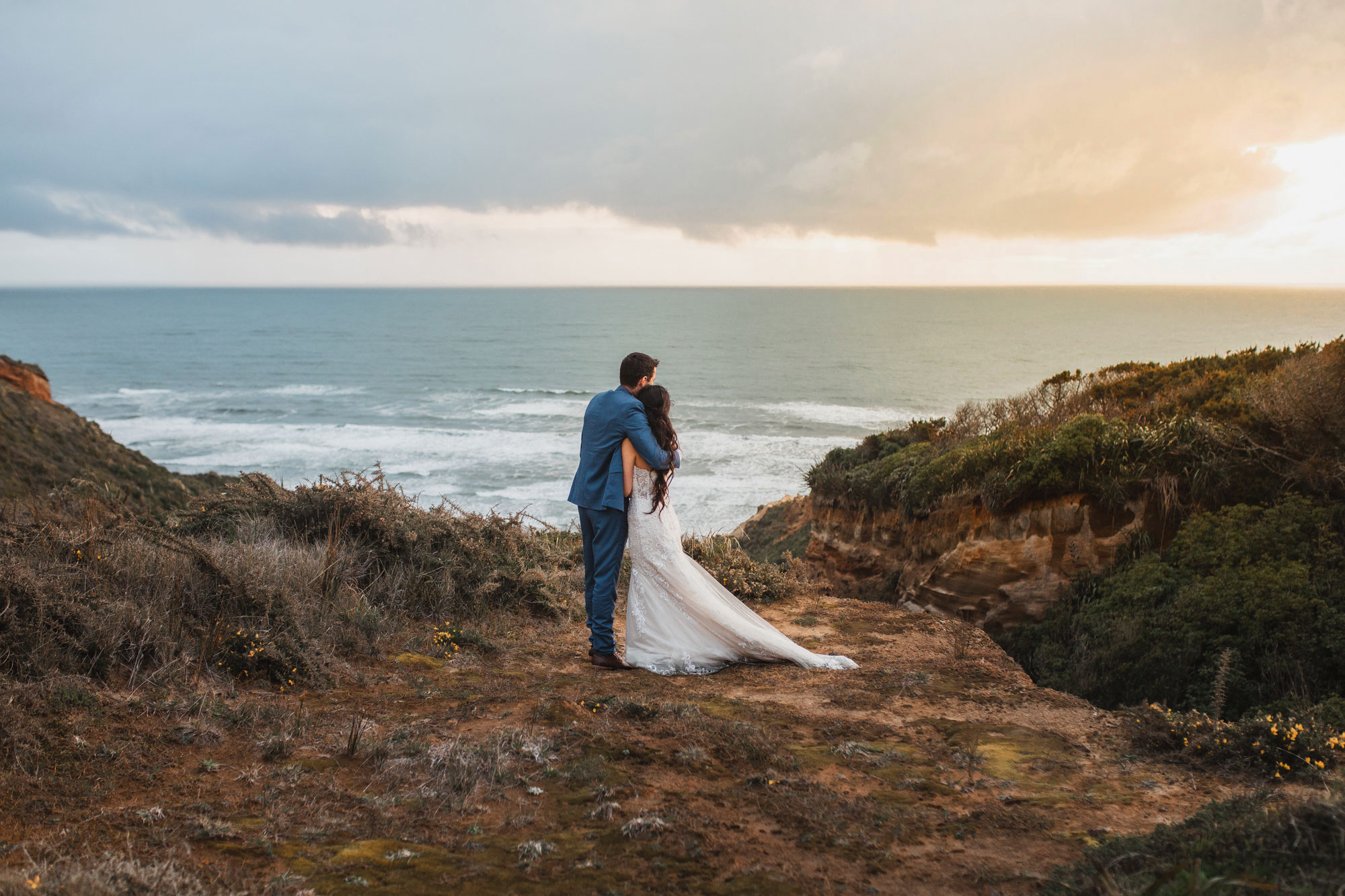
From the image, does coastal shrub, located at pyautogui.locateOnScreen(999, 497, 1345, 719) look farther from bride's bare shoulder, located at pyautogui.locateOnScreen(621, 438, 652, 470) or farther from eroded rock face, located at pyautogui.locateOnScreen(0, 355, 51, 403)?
eroded rock face, located at pyautogui.locateOnScreen(0, 355, 51, 403)

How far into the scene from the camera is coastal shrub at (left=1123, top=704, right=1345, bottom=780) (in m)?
3.89

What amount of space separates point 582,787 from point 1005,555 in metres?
6.85

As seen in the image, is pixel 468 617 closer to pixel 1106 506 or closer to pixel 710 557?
pixel 710 557

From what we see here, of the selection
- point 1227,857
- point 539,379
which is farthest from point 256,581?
point 539,379

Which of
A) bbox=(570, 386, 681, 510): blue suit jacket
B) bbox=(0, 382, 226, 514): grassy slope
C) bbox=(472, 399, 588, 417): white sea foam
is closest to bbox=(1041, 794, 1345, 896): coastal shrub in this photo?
bbox=(570, 386, 681, 510): blue suit jacket

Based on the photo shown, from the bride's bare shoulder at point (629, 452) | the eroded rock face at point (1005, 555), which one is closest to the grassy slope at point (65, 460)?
the bride's bare shoulder at point (629, 452)

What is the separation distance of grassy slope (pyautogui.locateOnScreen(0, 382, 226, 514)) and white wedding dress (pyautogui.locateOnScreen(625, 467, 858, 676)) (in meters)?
17.3

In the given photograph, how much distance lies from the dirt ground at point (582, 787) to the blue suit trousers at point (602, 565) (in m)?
0.66

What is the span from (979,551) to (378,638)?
266 inches

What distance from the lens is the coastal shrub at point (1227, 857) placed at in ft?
7.04

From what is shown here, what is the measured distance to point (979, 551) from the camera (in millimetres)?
9102

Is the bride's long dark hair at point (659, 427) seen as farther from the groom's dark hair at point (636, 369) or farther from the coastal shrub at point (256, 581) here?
the coastal shrub at point (256, 581)

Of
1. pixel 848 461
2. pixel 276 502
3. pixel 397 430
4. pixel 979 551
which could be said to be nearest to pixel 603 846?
pixel 276 502

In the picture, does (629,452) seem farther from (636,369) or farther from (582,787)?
(582,787)
